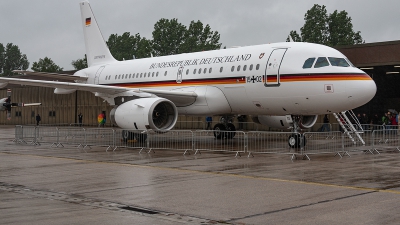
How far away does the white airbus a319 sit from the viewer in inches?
694

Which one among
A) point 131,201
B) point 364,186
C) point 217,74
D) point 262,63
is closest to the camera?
point 131,201

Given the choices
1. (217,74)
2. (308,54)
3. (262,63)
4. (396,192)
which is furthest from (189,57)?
(396,192)

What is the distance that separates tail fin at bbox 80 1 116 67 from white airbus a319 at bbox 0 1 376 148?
4.79 meters

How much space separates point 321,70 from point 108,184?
9.76 metres

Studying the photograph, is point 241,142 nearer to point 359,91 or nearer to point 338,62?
point 338,62

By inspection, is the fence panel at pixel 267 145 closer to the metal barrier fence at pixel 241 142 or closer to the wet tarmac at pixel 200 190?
the metal barrier fence at pixel 241 142

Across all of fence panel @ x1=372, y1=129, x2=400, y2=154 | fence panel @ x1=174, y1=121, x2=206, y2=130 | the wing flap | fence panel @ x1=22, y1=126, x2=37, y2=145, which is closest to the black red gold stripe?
the wing flap

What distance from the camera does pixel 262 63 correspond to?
19266 mm

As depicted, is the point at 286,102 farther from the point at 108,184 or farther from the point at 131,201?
the point at 131,201

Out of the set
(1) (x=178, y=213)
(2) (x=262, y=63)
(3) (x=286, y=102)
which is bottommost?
(1) (x=178, y=213)

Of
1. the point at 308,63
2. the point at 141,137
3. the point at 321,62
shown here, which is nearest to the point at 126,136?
the point at 141,137

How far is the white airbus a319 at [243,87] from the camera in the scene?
17625 mm

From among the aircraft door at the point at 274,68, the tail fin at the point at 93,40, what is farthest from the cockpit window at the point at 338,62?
the tail fin at the point at 93,40

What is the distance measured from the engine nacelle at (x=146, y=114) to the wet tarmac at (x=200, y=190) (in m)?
3.61
